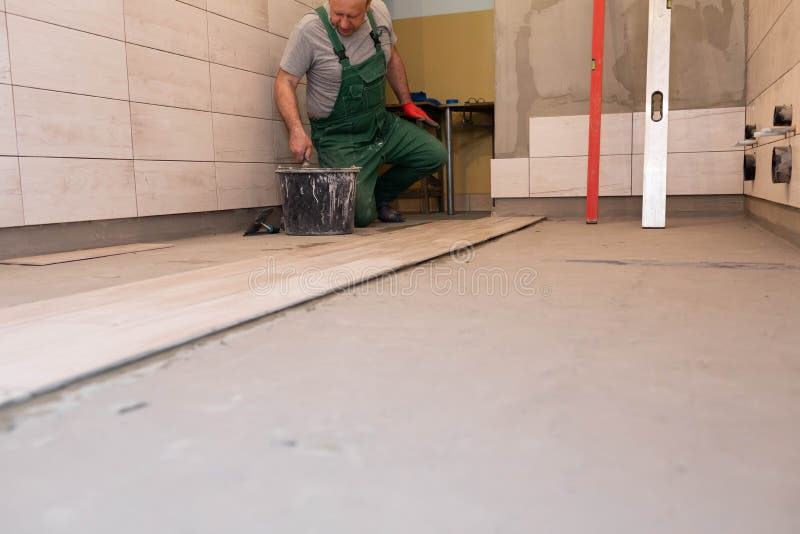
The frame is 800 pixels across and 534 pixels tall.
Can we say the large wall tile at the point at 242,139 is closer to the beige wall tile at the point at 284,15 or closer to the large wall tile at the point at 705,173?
the beige wall tile at the point at 284,15

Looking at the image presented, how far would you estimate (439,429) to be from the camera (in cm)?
71

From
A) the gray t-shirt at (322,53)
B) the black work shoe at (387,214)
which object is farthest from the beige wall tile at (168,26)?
the black work shoe at (387,214)

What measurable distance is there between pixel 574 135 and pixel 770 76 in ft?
4.47

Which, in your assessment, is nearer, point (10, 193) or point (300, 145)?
point (10, 193)

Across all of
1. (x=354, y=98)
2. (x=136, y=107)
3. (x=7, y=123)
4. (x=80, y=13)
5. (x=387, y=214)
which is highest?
(x=80, y=13)

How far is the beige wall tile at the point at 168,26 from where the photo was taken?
292 cm

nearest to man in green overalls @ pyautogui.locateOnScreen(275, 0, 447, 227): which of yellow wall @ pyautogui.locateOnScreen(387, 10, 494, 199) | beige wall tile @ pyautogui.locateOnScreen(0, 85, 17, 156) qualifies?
beige wall tile @ pyautogui.locateOnScreen(0, 85, 17, 156)

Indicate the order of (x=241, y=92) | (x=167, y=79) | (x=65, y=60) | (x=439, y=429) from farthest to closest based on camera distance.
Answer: (x=241, y=92)
(x=167, y=79)
(x=65, y=60)
(x=439, y=429)

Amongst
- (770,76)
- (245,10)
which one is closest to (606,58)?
(770,76)

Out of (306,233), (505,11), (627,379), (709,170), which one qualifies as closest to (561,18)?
(505,11)

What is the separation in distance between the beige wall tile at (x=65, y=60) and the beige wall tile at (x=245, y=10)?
2.56ft

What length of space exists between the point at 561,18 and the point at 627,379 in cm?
370

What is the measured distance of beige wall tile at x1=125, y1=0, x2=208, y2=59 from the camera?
9.59 ft

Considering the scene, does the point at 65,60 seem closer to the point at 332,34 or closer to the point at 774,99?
the point at 332,34
